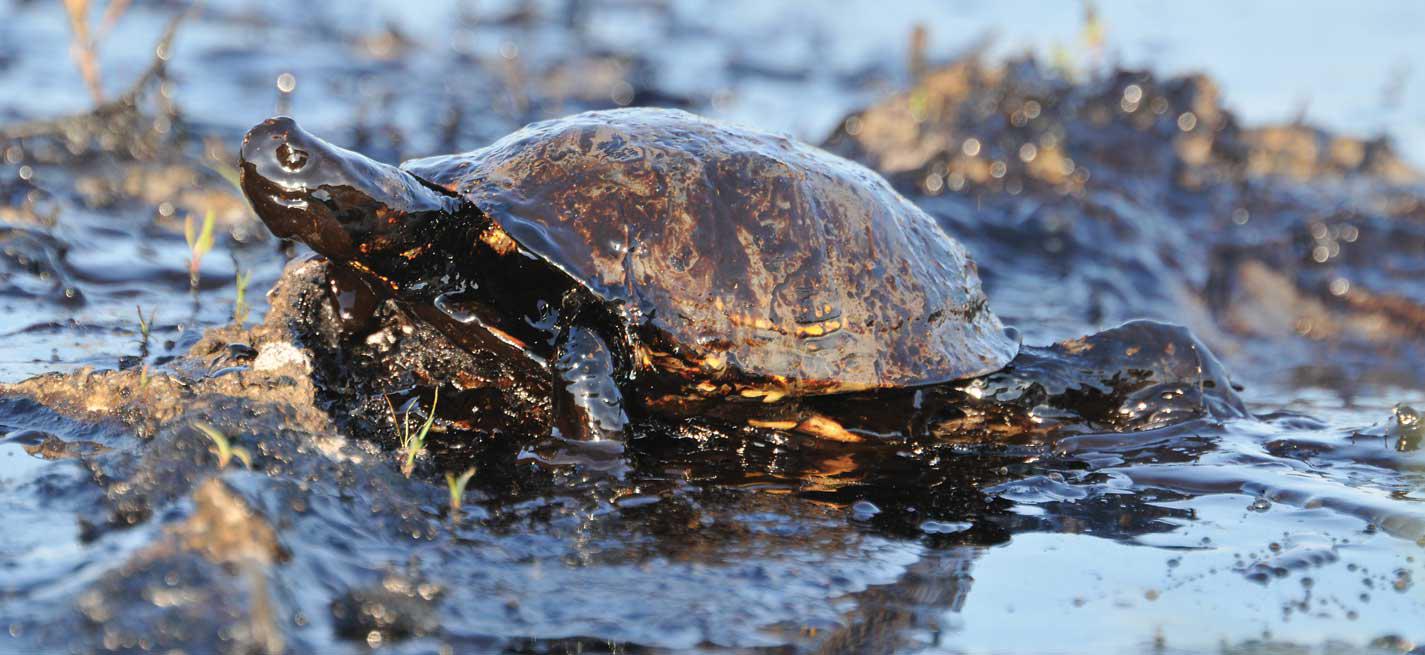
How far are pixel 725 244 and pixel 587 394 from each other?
66 centimetres

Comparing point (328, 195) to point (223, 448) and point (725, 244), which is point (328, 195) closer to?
point (223, 448)

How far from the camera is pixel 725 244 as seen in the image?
148 inches

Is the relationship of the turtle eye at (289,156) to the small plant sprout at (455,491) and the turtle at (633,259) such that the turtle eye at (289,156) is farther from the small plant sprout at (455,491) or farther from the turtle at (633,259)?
the small plant sprout at (455,491)

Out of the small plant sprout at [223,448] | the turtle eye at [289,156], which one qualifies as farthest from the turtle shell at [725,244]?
the small plant sprout at [223,448]

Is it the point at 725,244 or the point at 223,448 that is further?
the point at 725,244

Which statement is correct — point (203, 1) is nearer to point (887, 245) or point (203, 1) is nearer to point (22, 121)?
point (22, 121)

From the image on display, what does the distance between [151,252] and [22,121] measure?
2.88 metres

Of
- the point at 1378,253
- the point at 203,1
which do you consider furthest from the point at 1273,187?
the point at 203,1

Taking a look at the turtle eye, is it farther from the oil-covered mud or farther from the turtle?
the oil-covered mud

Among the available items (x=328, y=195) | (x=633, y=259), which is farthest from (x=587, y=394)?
(x=328, y=195)

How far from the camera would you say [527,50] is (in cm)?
1174

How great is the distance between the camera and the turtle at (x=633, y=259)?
3539 mm

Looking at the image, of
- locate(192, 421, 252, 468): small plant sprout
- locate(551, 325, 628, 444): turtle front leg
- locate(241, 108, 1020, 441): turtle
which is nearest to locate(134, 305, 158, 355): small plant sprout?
locate(241, 108, 1020, 441): turtle

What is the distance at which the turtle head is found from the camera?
3.37 m
